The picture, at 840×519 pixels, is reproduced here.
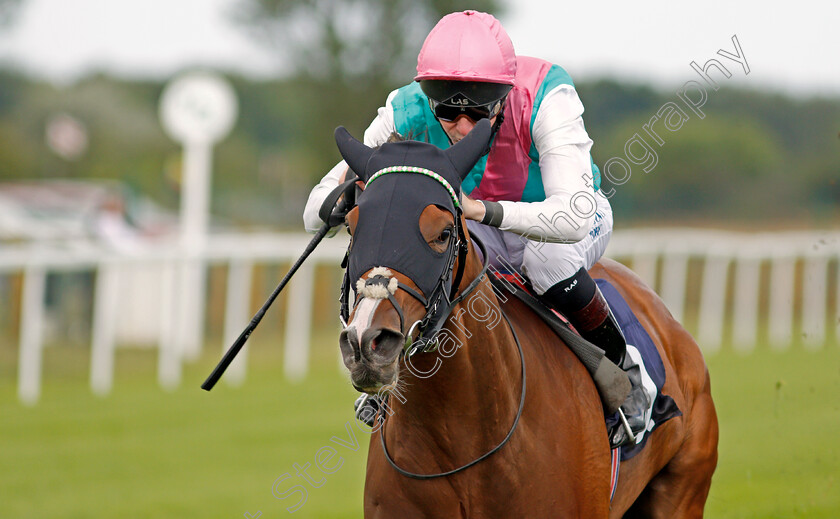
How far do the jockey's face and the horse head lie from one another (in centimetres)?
29

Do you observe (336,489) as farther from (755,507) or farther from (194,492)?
(755,507)

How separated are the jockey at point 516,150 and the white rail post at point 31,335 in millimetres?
7556

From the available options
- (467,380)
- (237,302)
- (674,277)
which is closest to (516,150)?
(467,380)

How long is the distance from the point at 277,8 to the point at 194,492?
2310 cm

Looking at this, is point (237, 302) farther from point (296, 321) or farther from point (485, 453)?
point (485, 453)

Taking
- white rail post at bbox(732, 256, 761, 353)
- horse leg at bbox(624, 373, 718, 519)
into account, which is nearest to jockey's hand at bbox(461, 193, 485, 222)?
horse leg at bbox(624, 373, 718, 519)

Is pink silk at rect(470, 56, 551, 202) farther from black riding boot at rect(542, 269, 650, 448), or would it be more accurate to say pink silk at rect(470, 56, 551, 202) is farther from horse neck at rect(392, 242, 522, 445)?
horse neck at rect(392, 242, 522, 445)

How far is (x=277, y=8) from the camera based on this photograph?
93.9 ft

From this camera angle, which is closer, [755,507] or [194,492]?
[755,507]

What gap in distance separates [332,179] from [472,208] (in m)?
0.66

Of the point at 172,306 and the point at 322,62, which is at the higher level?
the point at 322,62

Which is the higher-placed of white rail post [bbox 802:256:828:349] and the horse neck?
the horse neck

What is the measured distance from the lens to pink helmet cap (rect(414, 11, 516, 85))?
3158 mm

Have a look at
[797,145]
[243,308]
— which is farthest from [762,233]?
[243,308]
